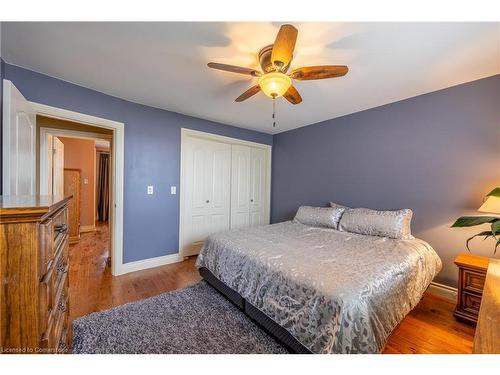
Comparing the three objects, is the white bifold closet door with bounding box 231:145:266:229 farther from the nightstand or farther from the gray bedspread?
the nightstand

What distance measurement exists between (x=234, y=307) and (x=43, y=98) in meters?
2.74

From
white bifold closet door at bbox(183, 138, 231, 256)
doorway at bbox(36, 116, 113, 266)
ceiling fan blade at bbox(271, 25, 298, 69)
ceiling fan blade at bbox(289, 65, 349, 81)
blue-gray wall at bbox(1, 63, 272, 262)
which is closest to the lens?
ceiling fan blade at bbox(271, 25, 298, 69)

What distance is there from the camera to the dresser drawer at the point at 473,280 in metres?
1.69

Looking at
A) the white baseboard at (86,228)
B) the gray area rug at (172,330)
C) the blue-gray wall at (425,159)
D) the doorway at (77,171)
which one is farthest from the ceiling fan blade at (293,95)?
the white baseboard at (86,228)

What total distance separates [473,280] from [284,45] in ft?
7.88

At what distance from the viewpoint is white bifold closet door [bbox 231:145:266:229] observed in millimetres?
3779

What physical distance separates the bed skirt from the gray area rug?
0.20 feet

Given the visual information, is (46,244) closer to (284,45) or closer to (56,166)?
(284,45)

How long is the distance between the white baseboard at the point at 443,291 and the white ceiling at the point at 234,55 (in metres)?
2.14

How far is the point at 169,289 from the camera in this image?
2.28 metres

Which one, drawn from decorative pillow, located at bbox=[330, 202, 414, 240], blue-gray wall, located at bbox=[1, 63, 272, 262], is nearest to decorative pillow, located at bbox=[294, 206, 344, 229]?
decorative pillow, located at bbox=[330, 202, 414, 240]

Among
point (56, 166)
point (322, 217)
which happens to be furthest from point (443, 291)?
point (56, 166)
